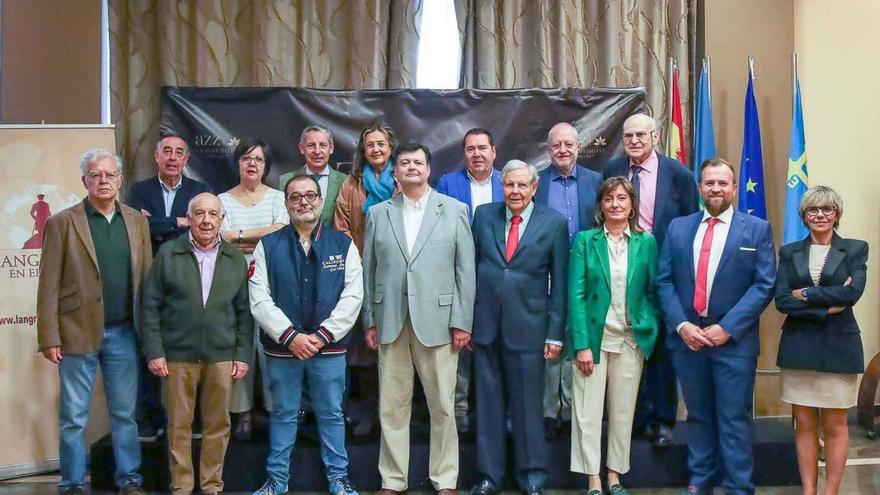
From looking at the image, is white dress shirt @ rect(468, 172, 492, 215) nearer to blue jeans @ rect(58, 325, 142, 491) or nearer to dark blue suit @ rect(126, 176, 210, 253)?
dark blue suit @ rect(126, 176, 210, 253)

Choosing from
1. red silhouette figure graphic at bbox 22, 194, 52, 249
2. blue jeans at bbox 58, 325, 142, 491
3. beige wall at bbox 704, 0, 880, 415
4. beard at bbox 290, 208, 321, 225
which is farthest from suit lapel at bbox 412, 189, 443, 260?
beige wall at bbox 704, 0, 880, 415

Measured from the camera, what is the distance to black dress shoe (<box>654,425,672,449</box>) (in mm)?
4156

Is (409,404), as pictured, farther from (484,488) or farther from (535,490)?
(535,490)

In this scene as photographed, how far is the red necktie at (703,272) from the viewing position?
12.5 feet

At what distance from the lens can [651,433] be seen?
4242mm

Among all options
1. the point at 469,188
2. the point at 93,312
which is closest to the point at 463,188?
the point at 469,188

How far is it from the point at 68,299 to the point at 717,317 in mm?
2951

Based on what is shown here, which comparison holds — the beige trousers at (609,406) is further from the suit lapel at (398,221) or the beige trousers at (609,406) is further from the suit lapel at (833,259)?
the suit lapel at (398,221)

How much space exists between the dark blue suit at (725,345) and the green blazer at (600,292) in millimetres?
85

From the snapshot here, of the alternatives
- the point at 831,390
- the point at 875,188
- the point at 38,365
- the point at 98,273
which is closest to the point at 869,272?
the point at 875,188

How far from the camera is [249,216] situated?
14.4 feet

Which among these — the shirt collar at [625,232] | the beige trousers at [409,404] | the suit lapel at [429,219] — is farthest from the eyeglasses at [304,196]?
the shirt collar at [625,232]

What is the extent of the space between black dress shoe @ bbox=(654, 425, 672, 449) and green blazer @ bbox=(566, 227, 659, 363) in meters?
0.53

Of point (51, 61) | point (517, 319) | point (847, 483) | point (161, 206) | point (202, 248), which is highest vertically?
point (51, 61)
